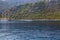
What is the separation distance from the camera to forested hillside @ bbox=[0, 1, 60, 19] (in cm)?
1156

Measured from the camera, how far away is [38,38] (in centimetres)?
842

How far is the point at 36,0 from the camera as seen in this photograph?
39.1 feet

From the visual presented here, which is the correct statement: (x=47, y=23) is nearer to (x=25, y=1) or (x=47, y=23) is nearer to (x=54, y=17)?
(x=54, y=17)

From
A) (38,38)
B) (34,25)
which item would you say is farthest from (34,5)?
(38,38)

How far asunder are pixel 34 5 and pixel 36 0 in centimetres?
31

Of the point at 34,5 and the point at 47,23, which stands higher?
the point at 34,5

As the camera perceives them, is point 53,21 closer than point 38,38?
No

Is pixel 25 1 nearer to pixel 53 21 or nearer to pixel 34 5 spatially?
pixel 34 5

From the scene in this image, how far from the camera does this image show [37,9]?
471 inches

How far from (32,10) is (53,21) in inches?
53.6

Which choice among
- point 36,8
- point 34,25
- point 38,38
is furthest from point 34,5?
point 38,38

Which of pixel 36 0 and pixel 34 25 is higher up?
pixel 36 0

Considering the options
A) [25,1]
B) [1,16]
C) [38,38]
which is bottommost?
[38,38]

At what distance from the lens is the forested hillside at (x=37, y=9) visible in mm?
11559
